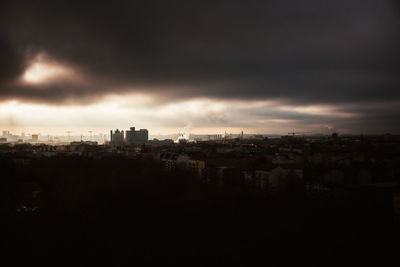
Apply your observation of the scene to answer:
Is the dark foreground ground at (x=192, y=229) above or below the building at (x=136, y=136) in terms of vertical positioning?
below

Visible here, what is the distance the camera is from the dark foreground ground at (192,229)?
6195 millimetres

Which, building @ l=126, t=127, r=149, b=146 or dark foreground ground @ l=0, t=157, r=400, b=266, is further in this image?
building @ l=126, t=127, r=149, b=146

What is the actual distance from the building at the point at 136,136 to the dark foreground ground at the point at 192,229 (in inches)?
1997

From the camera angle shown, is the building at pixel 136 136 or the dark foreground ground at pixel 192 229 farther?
the building at pixel 136 136

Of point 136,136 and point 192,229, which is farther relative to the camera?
point 136,136

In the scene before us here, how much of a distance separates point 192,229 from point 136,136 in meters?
56.4

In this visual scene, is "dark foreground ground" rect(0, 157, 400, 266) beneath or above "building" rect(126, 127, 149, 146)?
beneath

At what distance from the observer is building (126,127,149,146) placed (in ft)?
198

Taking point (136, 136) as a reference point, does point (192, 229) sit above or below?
below

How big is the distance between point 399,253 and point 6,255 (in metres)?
7.73

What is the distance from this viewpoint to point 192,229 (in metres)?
7.38

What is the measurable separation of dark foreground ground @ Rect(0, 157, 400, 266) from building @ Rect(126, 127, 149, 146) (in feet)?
166

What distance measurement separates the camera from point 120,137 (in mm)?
61469

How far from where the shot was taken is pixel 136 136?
62.4 meters
